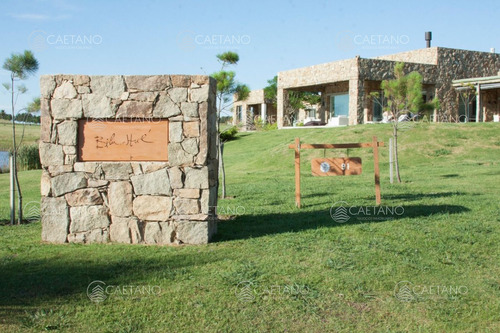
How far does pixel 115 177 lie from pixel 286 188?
236 inches

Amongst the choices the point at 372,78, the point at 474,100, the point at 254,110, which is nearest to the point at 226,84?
the point at 372,78

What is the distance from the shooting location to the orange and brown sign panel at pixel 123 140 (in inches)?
270

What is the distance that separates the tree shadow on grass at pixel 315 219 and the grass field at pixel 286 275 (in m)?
0.03

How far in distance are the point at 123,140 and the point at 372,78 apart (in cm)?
2244

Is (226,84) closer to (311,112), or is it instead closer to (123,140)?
(123,140)

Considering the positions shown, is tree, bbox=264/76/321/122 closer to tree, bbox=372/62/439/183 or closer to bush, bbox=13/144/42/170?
bush, bbox=13/144/42/170

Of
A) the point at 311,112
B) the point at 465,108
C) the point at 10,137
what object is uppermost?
the point at 311,112

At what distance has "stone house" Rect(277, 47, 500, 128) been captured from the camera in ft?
88.3

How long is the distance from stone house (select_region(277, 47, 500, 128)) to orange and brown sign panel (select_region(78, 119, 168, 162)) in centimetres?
2135

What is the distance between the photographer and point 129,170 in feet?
22.4

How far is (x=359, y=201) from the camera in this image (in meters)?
9.70

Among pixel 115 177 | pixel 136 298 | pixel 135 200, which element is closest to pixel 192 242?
pixel 135 200

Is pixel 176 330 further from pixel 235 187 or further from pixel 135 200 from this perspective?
pixel 235 187

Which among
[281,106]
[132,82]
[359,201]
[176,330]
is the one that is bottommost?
[176,330]
